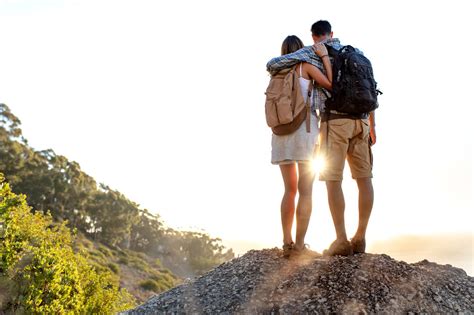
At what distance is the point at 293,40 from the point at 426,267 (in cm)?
363

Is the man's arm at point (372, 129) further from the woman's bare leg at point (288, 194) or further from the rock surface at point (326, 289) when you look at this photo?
the rock surface at point (326, 289)

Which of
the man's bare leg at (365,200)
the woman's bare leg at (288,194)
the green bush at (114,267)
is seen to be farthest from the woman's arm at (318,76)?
the green bush at (114,267)

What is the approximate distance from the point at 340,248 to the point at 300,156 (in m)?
1.46

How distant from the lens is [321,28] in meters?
6.52

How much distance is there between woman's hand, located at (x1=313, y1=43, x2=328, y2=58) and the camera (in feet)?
20.6

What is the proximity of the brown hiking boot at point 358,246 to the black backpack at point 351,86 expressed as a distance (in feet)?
5.87

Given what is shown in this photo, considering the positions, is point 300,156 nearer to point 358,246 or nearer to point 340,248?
point 340,248

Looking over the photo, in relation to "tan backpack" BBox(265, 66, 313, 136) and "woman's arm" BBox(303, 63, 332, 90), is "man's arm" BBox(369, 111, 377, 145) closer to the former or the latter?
"woman's arm" BBox(303, 63, 332, 90)

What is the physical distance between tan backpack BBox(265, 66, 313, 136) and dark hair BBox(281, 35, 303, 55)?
29 cm

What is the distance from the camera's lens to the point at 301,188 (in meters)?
6.36

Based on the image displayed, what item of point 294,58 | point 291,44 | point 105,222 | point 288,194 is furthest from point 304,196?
point 105,222

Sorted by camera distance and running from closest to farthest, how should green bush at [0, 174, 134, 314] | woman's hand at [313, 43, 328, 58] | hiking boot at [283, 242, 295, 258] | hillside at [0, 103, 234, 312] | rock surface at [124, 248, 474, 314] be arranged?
rock surface at [124, 248, 474, 314]
woman's hand at [313, 43, 328, 58]
hiking boot at [283, 242, 295, 258]
green bush at [0, 174, 134, 314]
hillside at [0, 103, 234, 312]

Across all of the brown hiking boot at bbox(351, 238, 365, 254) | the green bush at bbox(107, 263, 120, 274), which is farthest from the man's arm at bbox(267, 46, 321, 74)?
the green bush at bbox(107, 263, 120, 274)

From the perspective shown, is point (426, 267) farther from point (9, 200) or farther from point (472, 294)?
point (9, 200)
